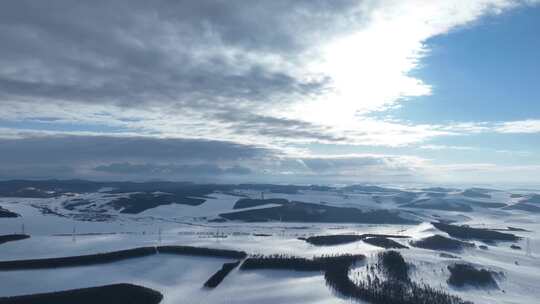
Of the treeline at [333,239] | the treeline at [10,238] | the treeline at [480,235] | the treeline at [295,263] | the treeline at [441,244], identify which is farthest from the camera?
the treeline at [480,235]

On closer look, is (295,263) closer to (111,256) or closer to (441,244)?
(111,256)

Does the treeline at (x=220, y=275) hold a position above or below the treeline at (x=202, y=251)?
below

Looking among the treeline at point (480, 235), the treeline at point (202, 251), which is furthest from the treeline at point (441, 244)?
the treeline at point (202, 251)

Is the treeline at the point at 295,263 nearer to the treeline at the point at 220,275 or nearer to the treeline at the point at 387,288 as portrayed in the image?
the treeline at the point at 220,275

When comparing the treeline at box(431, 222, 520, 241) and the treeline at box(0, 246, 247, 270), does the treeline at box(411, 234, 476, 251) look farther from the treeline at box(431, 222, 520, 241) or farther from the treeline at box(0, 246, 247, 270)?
the treeline at box(0, 246, 247, 270)

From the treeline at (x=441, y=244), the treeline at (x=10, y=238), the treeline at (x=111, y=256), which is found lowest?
the treeline at (x=441, y=244)

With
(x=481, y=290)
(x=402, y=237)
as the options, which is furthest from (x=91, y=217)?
(x=481, y=290)

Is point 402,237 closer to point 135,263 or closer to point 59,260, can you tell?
point 135,263

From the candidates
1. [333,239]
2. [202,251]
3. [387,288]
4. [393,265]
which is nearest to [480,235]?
[333,239]
